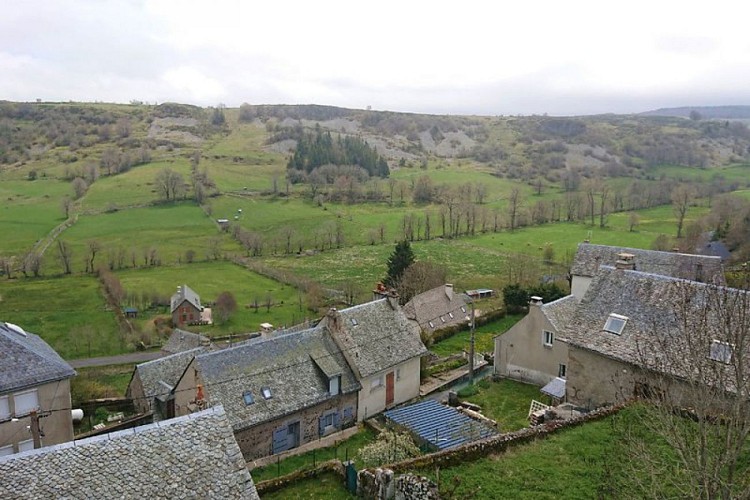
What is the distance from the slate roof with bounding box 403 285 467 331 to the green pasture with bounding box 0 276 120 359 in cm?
3064

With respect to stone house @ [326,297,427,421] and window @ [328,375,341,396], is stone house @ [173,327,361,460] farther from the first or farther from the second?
stone house @ [326,297,427,421]

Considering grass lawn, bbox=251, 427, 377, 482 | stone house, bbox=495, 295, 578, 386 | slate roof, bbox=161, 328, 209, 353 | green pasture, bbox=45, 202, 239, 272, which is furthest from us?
green pasture, bbox=45, 202, 239, 272

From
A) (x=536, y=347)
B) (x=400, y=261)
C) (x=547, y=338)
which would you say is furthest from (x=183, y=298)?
(x=547, y=338)

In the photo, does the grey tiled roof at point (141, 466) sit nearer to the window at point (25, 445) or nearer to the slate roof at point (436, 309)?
the window at point (25, 445)

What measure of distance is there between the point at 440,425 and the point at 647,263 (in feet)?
91.2

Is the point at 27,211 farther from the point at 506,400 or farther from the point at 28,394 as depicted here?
the point at 506,400

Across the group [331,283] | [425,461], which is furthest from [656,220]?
[425,461]

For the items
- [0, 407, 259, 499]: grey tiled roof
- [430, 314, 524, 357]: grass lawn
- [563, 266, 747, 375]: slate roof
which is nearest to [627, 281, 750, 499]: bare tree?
[563, 266, 747, 375]: slate roof

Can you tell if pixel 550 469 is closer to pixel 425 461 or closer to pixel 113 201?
pixel 425 461

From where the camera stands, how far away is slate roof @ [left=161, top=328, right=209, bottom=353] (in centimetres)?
5125

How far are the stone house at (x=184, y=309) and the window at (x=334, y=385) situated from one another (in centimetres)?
4079

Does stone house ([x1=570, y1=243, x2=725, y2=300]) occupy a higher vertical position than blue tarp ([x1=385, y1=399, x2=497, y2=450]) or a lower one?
higher

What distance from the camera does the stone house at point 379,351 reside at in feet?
109

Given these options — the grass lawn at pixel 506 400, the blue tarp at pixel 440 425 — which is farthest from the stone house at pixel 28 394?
the grass lawn at pixel 506 400
